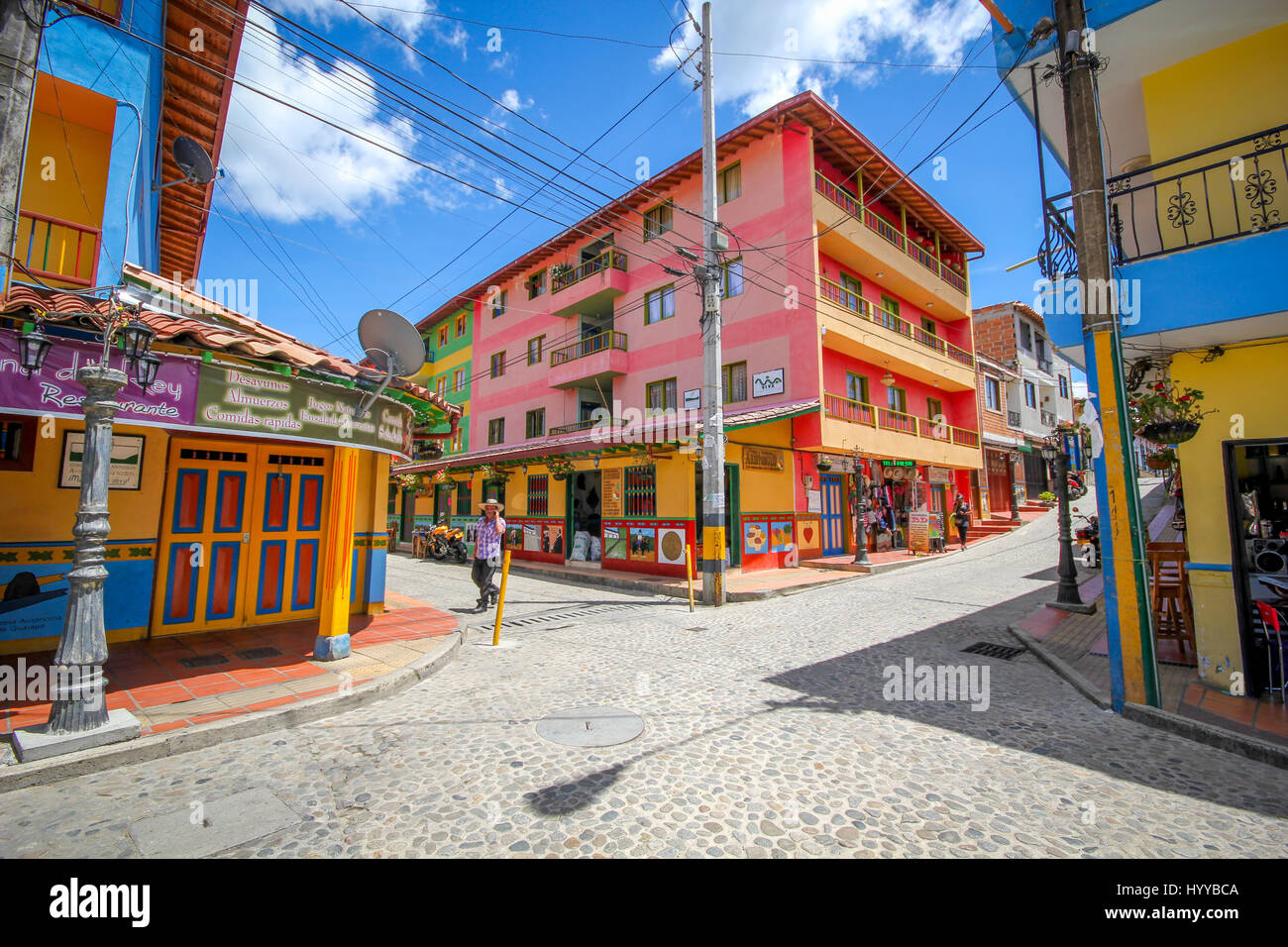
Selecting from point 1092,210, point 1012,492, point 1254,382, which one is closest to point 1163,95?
point 1092,210

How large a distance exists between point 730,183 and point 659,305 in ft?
15.6

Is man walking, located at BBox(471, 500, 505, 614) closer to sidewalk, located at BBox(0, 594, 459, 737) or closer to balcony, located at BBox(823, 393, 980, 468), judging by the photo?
sidewalk, located at BBox(0, 594, 459, 737)

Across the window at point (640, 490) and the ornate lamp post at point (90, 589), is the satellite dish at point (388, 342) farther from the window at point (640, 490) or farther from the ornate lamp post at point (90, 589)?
the window at point (640, 490)

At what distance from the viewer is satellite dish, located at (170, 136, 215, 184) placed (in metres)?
8.05

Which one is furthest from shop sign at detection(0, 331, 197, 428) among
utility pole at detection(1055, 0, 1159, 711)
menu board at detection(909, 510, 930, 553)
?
menu board at detection(909, 510, 930, 553)

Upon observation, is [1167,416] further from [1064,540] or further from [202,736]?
[202,736]

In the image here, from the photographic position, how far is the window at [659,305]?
19938mm

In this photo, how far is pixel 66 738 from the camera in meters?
3.95

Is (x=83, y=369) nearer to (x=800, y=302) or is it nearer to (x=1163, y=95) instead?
(x=1163, y=95)

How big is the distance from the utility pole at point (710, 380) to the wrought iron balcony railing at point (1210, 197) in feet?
19.9

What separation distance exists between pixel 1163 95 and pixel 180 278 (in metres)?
20.6

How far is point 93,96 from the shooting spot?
658cm

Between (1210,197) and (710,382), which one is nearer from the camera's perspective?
(1210,197)

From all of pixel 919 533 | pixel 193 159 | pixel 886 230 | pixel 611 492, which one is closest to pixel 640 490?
pixel 611 492
